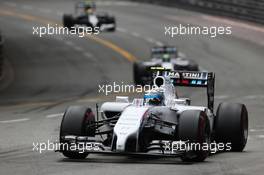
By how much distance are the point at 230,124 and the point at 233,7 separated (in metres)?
40.3

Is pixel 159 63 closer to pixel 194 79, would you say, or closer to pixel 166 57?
pixel 166 57

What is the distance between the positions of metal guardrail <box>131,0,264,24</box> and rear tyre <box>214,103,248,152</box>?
3638cm

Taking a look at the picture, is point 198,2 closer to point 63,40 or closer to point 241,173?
point 63,40

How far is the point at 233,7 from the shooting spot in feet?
189

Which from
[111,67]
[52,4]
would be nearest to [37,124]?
[111,67]

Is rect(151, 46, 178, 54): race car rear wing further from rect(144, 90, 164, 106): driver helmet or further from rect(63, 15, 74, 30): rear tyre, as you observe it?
rect(144, 90, 164, 106): driver helmet

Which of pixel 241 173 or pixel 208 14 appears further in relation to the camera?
pixel 208 14

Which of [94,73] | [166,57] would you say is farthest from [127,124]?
[94,73]

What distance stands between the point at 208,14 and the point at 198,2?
1.57 m

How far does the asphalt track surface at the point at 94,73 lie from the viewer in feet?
53.6

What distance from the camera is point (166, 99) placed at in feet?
58.6

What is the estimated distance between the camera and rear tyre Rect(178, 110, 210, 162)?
16234mm

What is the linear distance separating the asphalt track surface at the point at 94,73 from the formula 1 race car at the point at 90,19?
1078mm

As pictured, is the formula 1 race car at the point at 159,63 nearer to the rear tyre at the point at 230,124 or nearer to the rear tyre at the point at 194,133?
the rear tyre at the point at 230,124
